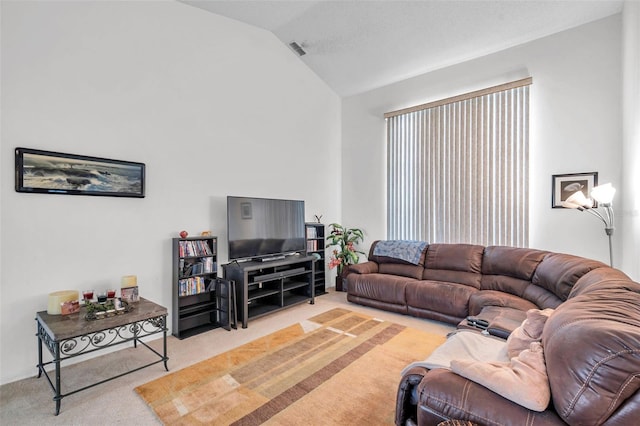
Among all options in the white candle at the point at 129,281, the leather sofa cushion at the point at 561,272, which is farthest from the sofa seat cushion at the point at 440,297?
the white candle at the point at 129,281

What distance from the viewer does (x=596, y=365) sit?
0.96 m

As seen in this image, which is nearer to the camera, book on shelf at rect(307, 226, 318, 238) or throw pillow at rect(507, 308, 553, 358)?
throw pillow at rect(507, 308, 553, 358)

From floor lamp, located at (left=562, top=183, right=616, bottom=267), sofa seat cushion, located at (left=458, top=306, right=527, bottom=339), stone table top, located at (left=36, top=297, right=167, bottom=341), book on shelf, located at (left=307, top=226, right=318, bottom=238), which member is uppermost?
floor lamp, located at (left=562, top=183, right=616, bottom=267)

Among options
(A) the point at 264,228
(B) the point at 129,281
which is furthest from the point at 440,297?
(B) the point at 129,281

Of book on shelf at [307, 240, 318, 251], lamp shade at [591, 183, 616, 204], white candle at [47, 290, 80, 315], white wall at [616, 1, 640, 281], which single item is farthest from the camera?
book on shelf at [307, 240, 318, 251]

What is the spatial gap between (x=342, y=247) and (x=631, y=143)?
3744mm

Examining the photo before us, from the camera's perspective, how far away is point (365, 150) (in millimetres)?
5562

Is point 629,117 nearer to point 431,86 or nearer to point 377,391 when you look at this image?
point 431,86

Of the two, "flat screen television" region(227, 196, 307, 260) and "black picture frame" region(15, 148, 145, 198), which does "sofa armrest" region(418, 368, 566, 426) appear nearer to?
"flat screen television" region(227, 196, 307, 260)

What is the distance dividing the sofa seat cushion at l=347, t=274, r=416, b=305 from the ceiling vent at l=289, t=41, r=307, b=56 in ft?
11.6

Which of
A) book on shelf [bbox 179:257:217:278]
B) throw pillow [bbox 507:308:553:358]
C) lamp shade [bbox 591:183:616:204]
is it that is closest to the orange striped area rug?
throw pillow [bbox 507:308:553:358]

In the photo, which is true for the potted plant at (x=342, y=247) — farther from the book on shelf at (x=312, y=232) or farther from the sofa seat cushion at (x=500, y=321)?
the sofa seat cushion at (x=500, y=321)

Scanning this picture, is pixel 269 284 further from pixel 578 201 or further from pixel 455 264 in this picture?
pixel 578 201

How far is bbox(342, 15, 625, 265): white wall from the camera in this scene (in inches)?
134
